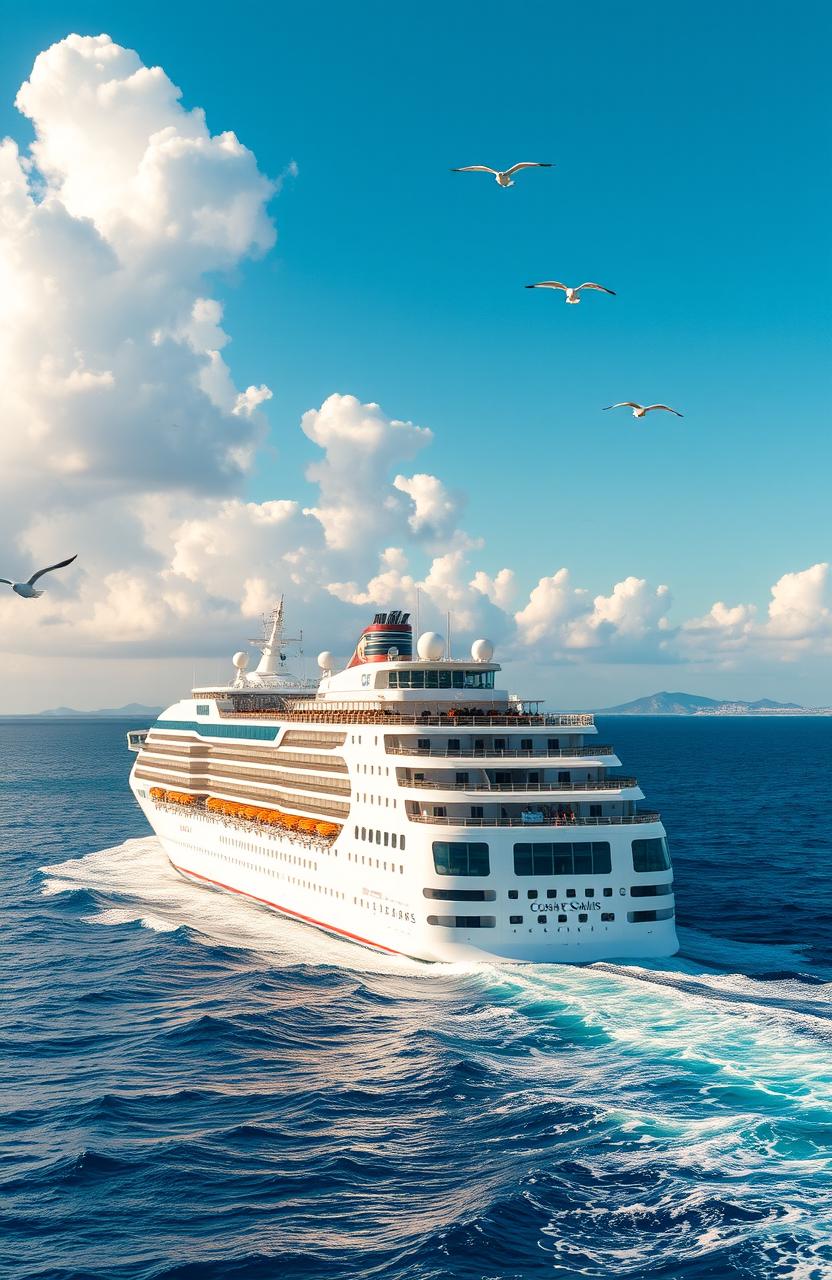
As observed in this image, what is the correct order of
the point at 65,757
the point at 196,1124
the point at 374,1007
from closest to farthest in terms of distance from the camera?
the point at 196,1124 → the point at 374,1007 → the point at 65,757

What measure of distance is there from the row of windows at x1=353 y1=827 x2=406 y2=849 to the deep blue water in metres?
5.10

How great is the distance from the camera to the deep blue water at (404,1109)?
20312 millimetres

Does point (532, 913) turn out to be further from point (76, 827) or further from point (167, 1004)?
point (76, 827)

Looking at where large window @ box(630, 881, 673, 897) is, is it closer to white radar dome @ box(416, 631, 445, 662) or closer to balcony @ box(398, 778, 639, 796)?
balcony @ box(398, 778, 639, 796)

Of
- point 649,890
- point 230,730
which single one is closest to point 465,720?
point 649,890

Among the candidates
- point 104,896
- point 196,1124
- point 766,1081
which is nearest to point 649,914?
point 766,1081

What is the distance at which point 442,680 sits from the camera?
48.6m

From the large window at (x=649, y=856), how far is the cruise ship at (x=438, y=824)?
0.19ft

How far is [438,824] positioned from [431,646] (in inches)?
564

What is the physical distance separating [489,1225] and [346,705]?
33499 millimetres

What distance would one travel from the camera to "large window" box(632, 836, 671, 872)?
124ft

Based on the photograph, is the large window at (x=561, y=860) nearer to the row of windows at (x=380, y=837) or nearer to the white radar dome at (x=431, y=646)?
the row of windows at (x=380, y=837)

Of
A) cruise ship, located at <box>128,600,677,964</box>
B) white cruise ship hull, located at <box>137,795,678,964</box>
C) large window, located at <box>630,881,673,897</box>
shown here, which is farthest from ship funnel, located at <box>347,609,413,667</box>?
large window, located at <box>630,881,673,897</box>

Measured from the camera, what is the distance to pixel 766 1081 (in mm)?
27078
